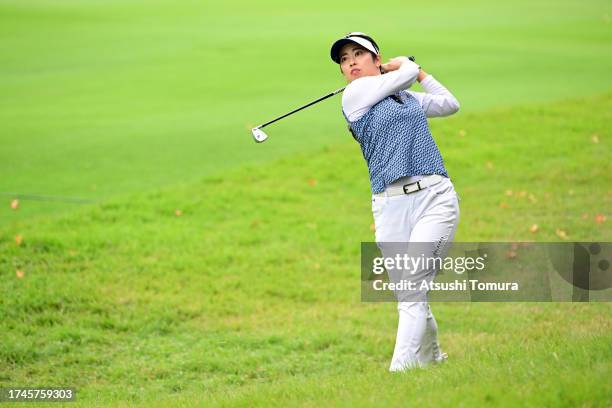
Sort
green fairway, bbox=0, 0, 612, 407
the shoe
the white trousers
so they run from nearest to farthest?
the white trousers, the shoe, green fairway, bbox=0, 0, 612, 407

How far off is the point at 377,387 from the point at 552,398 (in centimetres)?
112

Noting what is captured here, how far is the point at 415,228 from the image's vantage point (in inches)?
246

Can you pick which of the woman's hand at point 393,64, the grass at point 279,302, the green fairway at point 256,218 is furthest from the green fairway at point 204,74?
the woman's hand at point 393,64

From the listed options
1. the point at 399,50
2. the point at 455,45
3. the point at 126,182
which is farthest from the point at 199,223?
the point at 455,45

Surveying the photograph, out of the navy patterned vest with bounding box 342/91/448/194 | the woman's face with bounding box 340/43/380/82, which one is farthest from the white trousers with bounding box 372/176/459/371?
the woman's face with bounding box 340/43/380/82

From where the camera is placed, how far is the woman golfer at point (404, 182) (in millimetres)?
6148

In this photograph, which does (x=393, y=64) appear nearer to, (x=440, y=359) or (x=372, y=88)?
(x=372, y=88)

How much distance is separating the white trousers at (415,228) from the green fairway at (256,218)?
0.74 feet

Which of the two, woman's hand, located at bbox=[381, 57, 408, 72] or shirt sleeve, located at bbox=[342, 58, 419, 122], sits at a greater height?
woman's hand, located at bbox=[381, 57, 408, 72]

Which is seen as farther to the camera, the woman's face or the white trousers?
the woman's face

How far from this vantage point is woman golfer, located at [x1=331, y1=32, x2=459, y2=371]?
615 centimetres

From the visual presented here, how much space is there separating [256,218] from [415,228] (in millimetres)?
→ 6201

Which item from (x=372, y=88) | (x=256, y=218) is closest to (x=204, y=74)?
(x=256, y=218)

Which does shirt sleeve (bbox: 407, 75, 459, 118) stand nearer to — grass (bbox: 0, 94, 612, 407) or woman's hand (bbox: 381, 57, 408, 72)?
woman's hand (bbox: 381, 57, 408, 72)
